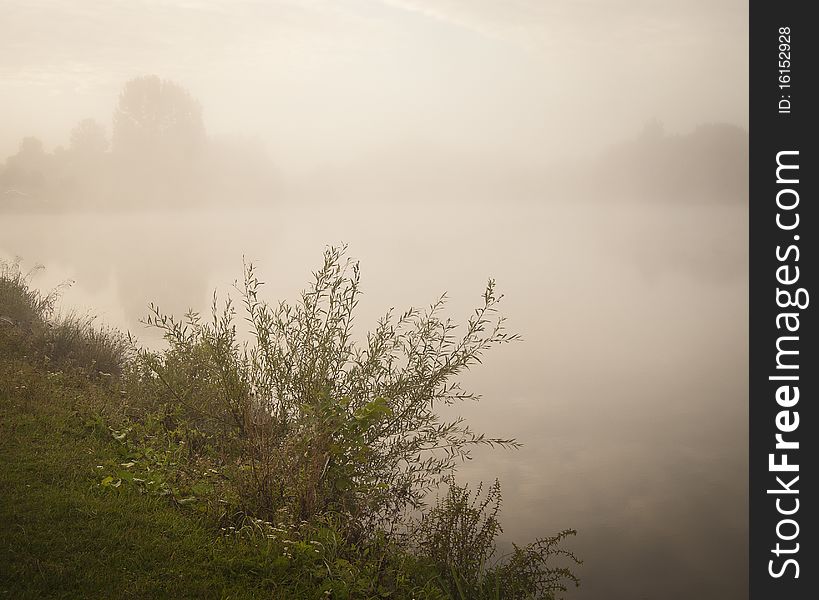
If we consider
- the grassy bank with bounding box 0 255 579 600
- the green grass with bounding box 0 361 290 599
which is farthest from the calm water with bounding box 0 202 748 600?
the green grass with bounding box 0 361 290 599

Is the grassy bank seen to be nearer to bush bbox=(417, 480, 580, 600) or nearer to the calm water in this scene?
bush bbox=(417, 480, 580, 600)

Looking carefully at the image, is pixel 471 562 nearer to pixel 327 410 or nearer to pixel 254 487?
pixel 327 410

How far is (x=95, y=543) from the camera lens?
17.3ft

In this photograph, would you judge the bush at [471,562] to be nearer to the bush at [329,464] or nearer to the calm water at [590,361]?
the bush at [329,464]

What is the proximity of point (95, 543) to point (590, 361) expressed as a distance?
15633mm

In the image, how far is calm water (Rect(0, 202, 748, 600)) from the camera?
30.4 ft

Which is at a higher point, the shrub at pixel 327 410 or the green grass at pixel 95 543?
the shrub at pixel 327 410

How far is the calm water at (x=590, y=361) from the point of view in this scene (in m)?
9.27

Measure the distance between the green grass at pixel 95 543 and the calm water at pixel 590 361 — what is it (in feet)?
14.6

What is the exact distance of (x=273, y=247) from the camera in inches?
1845

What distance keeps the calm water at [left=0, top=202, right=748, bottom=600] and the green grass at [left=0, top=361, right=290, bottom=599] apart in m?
4.45

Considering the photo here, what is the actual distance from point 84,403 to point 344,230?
58.5 metres

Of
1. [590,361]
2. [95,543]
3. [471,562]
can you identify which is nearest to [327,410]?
[471,562]

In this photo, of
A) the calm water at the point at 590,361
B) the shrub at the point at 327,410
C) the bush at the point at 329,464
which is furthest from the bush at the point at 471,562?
the calm water at the point at 590,361
